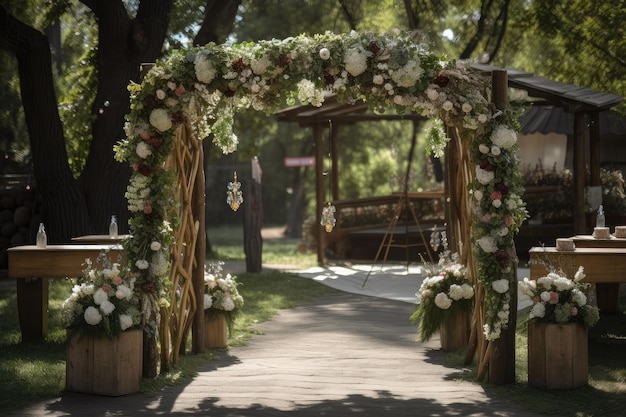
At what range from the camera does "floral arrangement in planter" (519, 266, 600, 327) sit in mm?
8289

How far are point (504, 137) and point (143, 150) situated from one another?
2.93m

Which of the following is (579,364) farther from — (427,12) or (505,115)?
(427,12)

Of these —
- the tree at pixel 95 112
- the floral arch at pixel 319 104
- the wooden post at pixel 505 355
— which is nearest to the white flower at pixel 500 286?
the floral arch at pixel 319 104

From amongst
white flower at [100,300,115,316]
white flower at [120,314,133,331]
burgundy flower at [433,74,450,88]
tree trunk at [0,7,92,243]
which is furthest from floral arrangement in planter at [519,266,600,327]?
tree trunk at [0,7,92,243]

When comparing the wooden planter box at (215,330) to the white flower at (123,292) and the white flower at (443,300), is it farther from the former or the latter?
the white flower at (443,300)

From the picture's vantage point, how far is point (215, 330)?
34.2 feet

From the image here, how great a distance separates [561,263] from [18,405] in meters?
4.74

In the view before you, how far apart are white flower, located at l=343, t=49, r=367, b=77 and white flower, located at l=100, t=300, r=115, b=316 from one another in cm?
264

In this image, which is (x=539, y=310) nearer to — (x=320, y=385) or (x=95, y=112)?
(x=320, y=385)

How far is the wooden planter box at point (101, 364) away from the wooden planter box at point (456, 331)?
3263 millimetres

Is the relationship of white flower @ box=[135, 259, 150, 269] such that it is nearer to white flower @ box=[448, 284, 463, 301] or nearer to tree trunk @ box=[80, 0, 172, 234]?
white flower @ box=[448, 284, 463, 301]

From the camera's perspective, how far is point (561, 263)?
9.29 m

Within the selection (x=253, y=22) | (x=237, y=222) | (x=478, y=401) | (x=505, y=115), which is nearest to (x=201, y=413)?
(x=478, y=401)

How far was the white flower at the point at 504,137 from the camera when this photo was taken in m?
8.28
